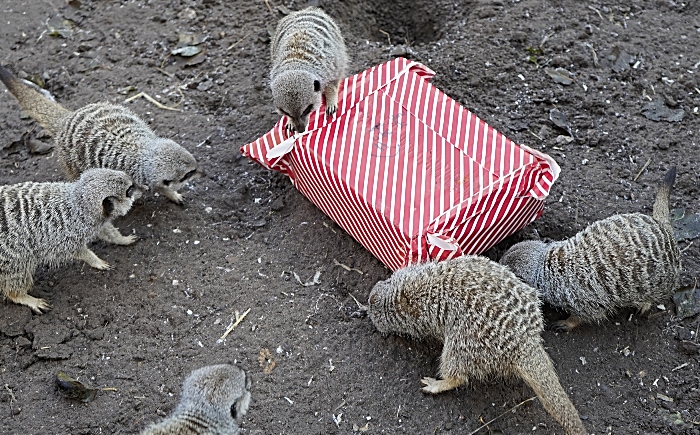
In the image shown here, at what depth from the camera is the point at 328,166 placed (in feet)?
10.8

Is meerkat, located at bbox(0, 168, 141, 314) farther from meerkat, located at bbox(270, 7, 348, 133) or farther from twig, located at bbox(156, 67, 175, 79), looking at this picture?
twig, located at bbox(156, 67, 175, 79)

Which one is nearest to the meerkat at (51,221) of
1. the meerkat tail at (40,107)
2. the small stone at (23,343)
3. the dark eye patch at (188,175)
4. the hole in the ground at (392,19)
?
the small stone at (23,343)

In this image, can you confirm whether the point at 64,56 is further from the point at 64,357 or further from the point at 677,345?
the point at 677,345

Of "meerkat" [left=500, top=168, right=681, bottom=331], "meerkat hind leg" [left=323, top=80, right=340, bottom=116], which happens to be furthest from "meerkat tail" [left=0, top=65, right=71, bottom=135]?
"meerkat" [left=500, top=168, right=681, bottom=331]

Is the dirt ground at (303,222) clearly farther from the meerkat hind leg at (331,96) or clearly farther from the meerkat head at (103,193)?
the meerkat hind leg at (331,96)

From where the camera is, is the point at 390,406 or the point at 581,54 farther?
the point at 581,54

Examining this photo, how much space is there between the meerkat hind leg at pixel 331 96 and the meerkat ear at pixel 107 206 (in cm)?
117

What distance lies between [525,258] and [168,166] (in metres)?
1.89

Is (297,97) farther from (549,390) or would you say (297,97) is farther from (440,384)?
(549,390)

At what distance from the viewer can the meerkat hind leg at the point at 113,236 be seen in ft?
11.7

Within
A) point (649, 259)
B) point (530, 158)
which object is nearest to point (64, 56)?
point (530, 158)

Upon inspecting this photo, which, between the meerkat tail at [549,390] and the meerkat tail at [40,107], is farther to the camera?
the meerkat tail at [40,107]

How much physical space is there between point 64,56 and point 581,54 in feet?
11.3

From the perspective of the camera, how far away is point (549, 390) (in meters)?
2.79
